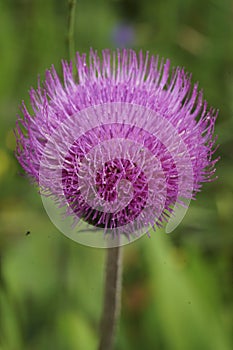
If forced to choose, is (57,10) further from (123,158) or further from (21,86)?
(123,158)

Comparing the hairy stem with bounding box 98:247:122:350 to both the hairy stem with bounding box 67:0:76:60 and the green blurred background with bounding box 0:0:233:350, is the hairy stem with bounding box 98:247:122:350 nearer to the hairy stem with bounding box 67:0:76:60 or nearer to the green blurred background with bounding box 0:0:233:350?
the green blurred background with bounding box 0:0:233:350

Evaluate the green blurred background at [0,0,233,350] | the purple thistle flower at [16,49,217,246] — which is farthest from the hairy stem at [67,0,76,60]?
the green blurred background at [0,0,233,350]

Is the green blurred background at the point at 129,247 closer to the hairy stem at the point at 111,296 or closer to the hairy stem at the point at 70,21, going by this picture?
the hairy stem at the point at 111,296

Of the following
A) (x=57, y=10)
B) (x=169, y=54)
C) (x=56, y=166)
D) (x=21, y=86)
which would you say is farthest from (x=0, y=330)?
(x=57, y=10)

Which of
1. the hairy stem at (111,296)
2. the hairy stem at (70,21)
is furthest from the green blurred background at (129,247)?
the hairy stem at (70,21)

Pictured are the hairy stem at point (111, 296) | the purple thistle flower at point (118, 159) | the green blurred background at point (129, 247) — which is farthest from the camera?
the green blurred background at point (129, 247)

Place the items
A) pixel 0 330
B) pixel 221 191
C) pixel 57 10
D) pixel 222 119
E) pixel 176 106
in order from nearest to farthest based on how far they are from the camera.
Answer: pixel 176 106 → pixel 0 330 → pixel 221 191 → pixel 222 119 → pixel 57 10
